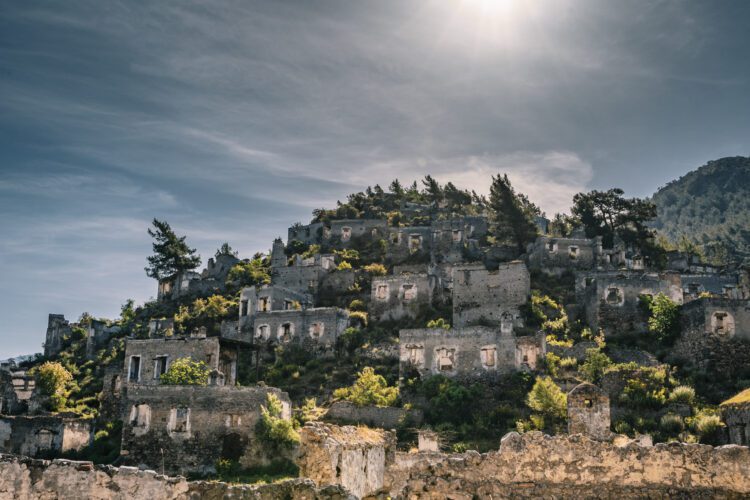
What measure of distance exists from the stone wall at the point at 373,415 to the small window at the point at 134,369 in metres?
13.4

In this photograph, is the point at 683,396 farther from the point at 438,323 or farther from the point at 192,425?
the point at 192,425

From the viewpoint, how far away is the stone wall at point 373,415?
42.4 metres

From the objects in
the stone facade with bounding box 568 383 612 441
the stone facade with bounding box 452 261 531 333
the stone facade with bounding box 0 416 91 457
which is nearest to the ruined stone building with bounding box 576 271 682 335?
the stone facade with bounding box 452 261 531 333

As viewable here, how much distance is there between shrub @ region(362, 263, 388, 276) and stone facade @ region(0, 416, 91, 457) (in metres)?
29.6

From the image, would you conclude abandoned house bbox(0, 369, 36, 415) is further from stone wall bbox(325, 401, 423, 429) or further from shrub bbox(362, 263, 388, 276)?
shrub bbox(362, 263, 388, 276)

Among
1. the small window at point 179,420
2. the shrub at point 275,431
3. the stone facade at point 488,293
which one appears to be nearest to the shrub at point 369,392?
the shrub at point 275,431

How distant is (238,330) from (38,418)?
60.1ft

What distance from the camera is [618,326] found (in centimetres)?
5406

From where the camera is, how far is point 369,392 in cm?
4425

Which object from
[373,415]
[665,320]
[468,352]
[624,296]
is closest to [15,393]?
[373,415]

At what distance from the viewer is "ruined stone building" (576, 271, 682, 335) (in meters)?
54.1

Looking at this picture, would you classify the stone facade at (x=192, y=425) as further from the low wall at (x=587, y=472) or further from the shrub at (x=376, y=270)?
the shrub at (x=376, y=270)

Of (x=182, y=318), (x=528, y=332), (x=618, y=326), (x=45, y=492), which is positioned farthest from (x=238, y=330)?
(x=45, y=492)

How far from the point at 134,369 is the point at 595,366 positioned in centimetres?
2719
